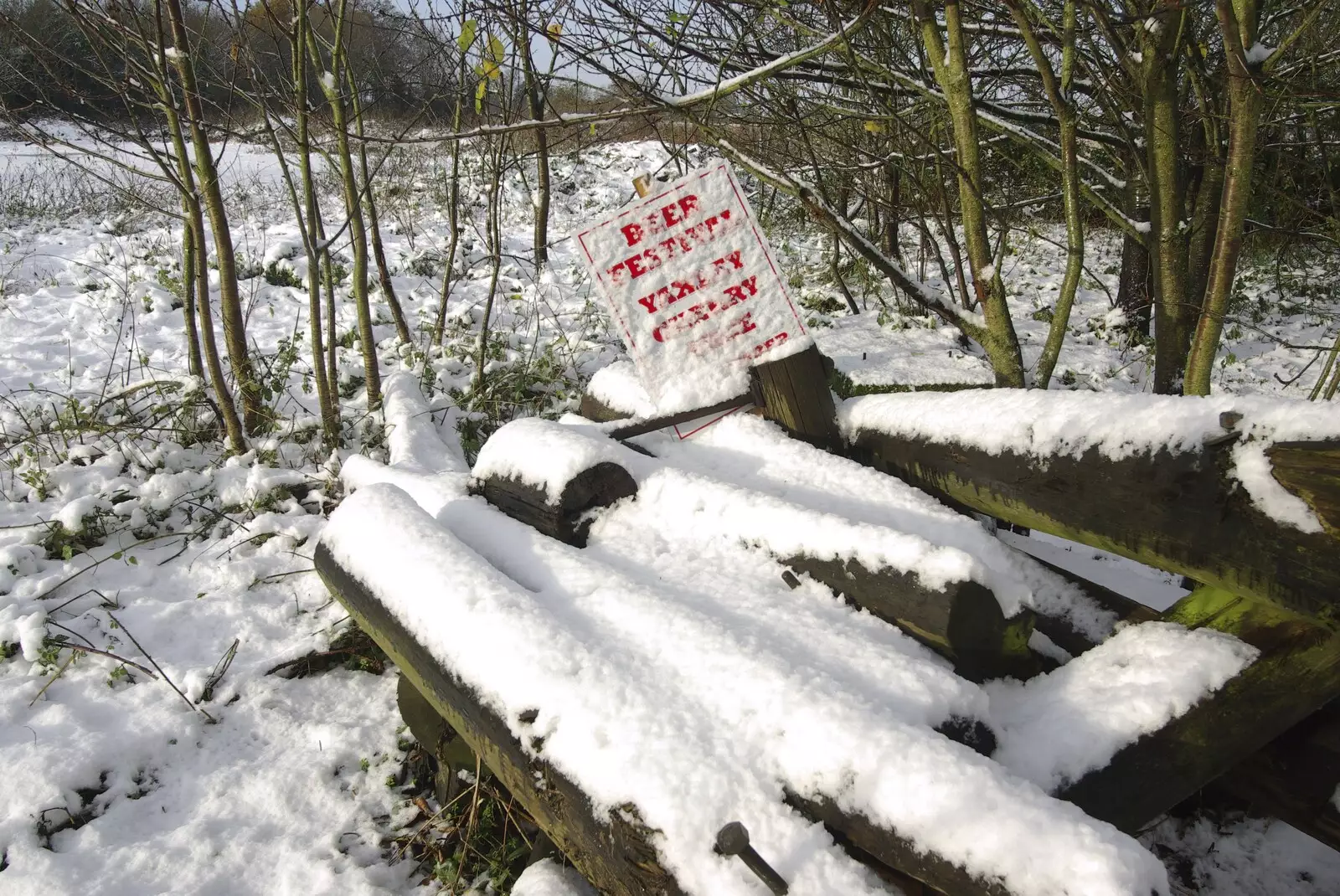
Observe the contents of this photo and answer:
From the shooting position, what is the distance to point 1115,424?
54.7 inches

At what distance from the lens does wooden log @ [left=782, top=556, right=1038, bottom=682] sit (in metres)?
1.41

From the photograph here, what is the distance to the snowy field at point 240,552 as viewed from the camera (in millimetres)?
1862

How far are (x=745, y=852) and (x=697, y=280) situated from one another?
64.1 inches

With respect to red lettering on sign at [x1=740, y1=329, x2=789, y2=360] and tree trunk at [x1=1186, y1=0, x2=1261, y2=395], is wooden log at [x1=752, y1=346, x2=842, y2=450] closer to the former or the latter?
red lettering on sign at [x1=740, y1=329, x2=789, y2=360]

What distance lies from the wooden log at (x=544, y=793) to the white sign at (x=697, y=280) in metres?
1.06

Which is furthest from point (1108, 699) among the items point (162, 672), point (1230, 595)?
point (162, 672)

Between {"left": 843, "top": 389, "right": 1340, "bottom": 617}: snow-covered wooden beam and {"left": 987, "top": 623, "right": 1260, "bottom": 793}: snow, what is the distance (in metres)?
0.15

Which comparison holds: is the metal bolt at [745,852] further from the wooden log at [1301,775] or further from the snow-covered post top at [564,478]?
the snow-covered post top at [564,478]

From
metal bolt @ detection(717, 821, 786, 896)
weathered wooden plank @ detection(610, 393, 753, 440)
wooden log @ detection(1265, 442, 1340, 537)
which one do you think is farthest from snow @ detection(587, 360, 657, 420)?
wooden log @ detection(1265, 442, 1340, 537)

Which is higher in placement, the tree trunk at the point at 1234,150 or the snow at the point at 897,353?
the tree trunk at the point at 1234,150

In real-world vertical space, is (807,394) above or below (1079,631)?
above

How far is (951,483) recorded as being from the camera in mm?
1836

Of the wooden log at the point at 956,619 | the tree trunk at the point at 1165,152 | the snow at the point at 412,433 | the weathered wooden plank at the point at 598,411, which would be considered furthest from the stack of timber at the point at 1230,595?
the snow at the point at 412,433

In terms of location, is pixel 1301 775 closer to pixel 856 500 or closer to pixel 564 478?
pixel 856 500
